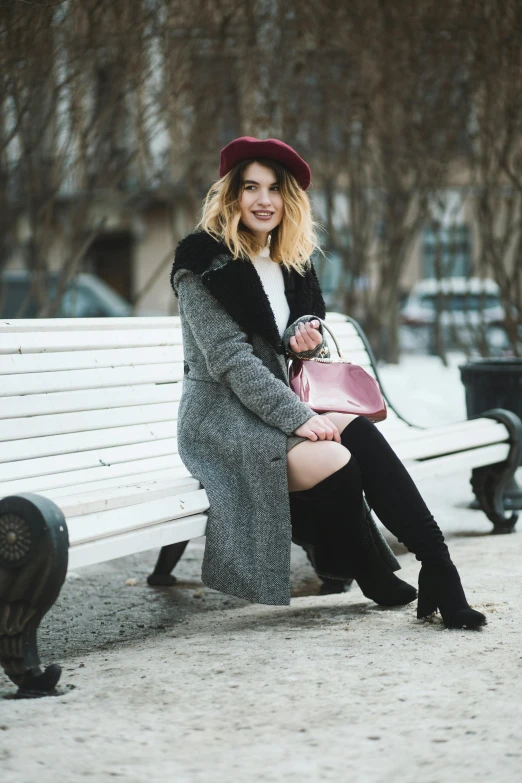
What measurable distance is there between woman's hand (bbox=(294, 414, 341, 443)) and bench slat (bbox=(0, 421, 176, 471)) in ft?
2.86

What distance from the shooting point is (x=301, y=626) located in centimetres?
381

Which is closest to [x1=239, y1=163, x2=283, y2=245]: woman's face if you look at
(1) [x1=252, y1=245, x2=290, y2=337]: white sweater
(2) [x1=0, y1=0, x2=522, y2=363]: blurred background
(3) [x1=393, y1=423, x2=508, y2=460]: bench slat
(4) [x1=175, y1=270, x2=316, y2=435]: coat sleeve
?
Result: (1) [x1=252, y1=245, x2=290, y2=337]: white sweater

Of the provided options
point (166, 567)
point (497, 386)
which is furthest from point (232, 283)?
point (497, 386)

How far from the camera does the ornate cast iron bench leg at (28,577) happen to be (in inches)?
120

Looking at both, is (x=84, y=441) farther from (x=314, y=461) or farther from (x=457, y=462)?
(x=457, y=462)

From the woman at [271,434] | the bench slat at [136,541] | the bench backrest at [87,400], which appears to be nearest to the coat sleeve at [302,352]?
the woman at [271,434]

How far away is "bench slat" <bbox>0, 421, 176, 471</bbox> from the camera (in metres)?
3.87

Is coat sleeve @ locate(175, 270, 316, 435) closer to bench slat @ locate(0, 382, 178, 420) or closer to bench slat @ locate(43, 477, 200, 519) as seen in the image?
bench slat @ locate(43, 477, 200, 519)

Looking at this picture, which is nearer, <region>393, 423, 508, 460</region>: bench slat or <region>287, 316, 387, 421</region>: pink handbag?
<region>287, 316, 387, 421</region>: pink handbag

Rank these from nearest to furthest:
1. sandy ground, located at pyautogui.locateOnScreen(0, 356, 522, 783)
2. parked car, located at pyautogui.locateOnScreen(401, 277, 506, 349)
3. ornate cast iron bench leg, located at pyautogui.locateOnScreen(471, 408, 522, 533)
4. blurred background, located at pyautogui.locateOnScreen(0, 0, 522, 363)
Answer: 1. sandy ground, located at pyautogui.locateOnScreen(0, 356, 522, 783)
2. ornate cast iron bench leg, located at pyautogui.locateOnScreen(471, 408, 522, 533)
3. blurred background, located at pyautogui.locateOnScreen(0, 0, 522, 363)
4. parked car, located at pyautogui.locateOnScreen(401, 277, 506, 349)

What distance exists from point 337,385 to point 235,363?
0.43m

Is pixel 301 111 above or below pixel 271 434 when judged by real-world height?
above

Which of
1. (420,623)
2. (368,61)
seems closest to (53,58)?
(368,61)

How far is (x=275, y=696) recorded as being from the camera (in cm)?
301
